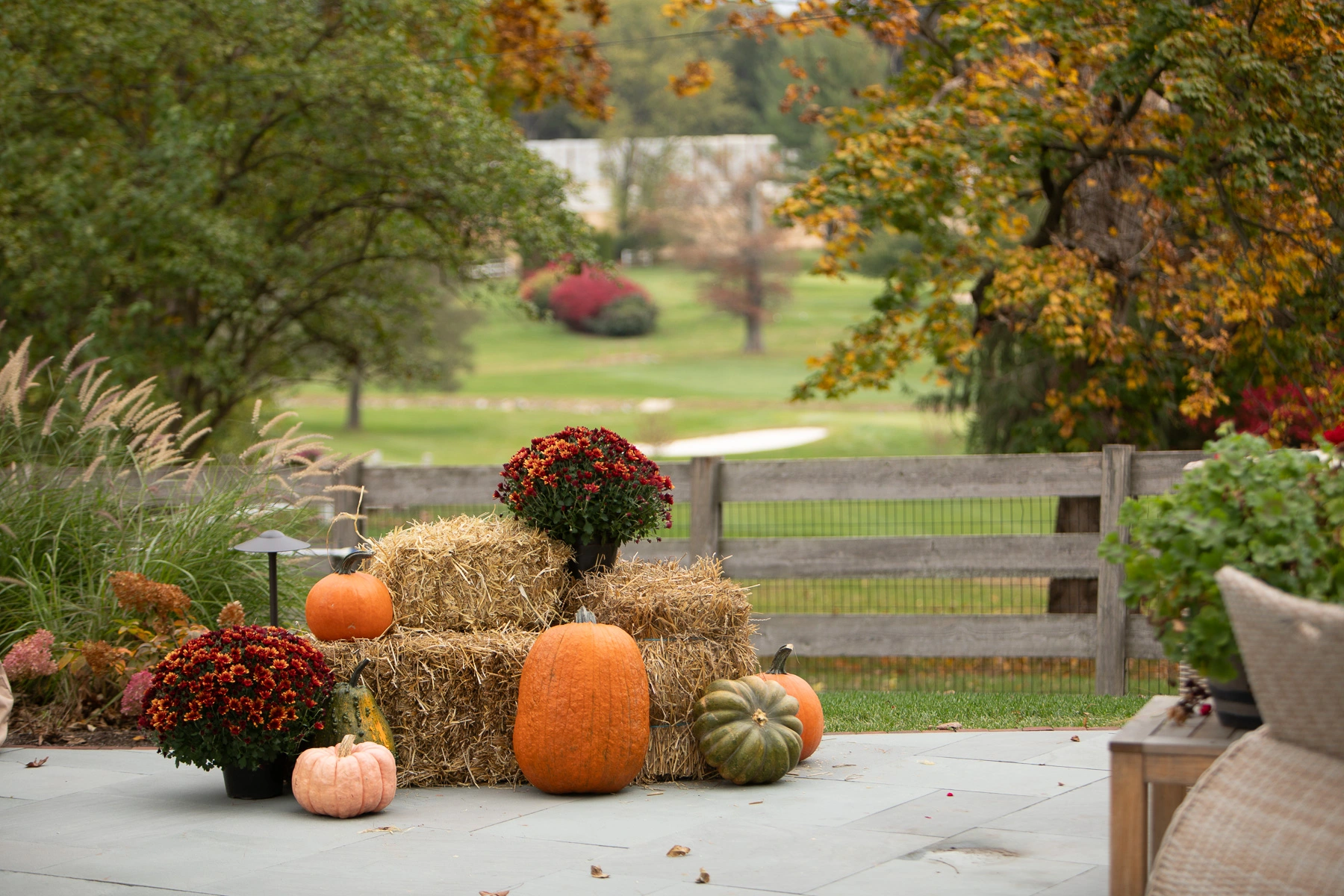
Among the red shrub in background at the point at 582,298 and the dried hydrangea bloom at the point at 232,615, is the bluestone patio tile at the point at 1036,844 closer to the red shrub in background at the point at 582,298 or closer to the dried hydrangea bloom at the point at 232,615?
the dried hydrangea bloom at the point at 232,615

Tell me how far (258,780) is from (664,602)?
Answer: 1.68 m

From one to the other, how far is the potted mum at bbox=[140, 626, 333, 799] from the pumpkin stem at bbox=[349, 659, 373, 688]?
0.13 m

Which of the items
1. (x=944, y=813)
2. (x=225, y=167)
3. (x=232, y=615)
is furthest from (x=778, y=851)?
(x=225, y=167)

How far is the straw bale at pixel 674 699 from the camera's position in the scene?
5.27 metres

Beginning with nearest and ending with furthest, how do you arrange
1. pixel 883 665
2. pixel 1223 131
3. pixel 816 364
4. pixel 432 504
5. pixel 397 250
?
pixel 1223 131, pixel 432 504, pixel 816 364, pixel 883 665, pixel 397 250

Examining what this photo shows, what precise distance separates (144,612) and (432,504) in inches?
102

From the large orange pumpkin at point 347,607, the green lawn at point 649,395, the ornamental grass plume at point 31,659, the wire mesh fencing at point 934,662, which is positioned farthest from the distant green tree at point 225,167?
the green lawn at point 649,395

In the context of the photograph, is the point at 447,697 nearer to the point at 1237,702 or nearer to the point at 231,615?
the point at 231,615

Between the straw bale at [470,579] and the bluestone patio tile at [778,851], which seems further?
the straw bale at [470,579]

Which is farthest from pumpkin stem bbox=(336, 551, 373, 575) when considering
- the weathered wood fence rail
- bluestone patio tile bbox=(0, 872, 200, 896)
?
the weathered wood fence rail

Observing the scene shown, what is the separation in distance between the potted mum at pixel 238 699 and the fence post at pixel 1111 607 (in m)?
4.47

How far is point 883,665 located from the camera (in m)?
11.3

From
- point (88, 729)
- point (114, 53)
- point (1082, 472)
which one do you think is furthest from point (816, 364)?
point (114, 53)

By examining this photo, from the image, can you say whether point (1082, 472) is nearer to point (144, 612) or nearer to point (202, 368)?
point (144, 612)
